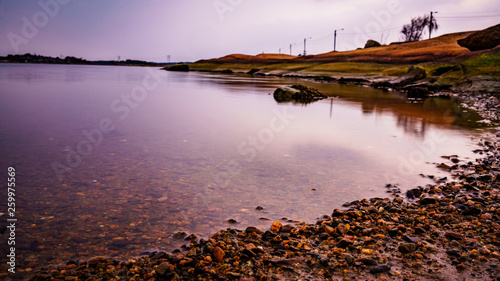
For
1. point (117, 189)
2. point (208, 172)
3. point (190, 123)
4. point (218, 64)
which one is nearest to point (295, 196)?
point (208, 172)

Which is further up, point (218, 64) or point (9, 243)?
point (218, 64)

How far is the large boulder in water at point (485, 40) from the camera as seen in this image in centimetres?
4978

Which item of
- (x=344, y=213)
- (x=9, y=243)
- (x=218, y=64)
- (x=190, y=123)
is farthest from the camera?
(x=218, y=64)

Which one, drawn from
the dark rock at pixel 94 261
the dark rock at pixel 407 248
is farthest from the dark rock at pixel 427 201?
the dark rock at pixel 94 261

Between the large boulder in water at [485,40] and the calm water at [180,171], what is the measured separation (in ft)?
154

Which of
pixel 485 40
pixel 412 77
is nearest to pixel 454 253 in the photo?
pixel 412 77

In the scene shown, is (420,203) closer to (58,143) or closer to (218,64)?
(58,143)

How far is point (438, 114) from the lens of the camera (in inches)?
751

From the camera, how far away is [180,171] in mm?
7648

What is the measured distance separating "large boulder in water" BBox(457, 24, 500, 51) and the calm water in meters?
46.8

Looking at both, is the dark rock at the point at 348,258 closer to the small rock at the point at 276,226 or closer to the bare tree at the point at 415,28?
the small rock at the point at 276,226

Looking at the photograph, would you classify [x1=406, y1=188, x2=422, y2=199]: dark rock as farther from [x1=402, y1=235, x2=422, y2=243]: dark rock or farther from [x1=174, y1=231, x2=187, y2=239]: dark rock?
[x1=174, y1=231, x2=187, y2=239]: dark rock

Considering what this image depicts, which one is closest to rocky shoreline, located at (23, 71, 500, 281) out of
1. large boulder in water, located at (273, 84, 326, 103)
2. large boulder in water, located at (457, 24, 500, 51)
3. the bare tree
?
large boulder in water, located at (273, 84, 326, 103)

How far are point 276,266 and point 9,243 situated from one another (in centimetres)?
364
